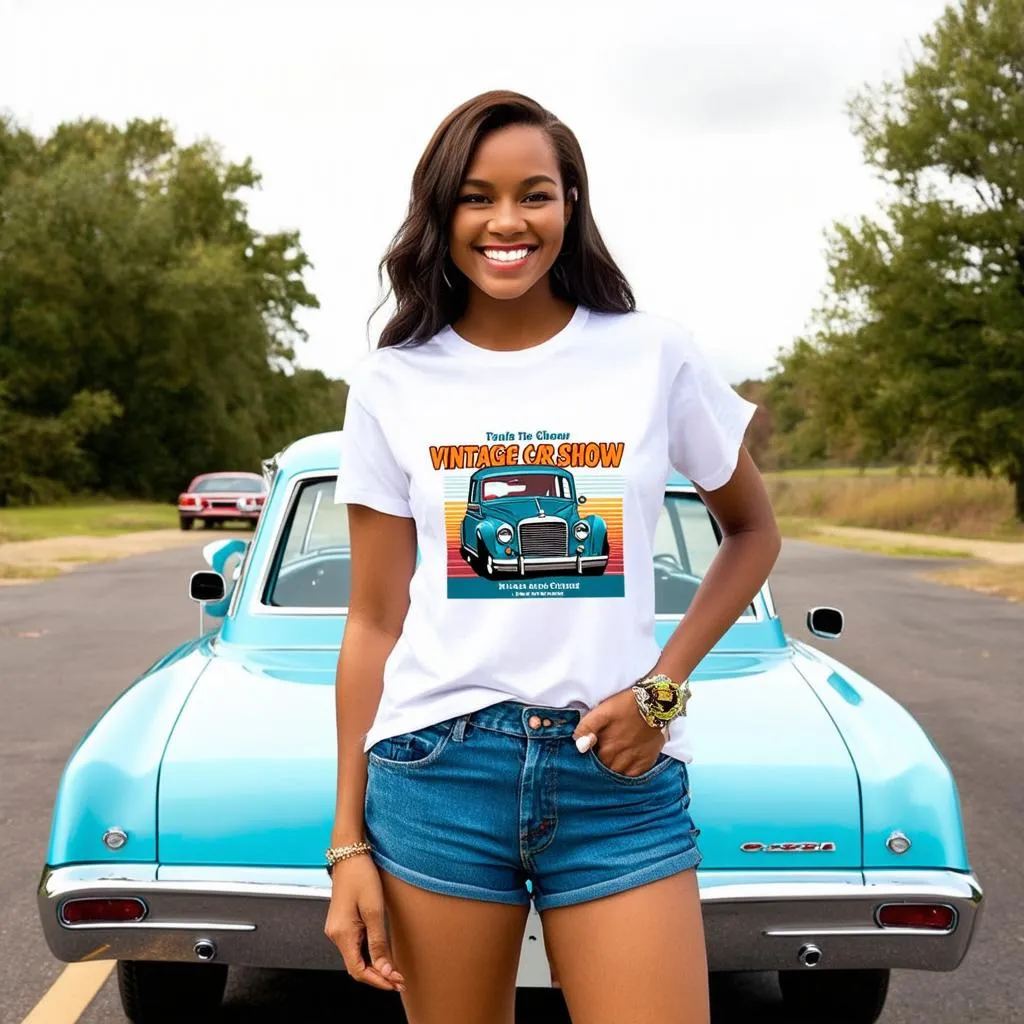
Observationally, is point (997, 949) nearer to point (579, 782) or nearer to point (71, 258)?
point (579, 782)

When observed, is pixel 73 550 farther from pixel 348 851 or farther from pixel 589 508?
pixel 589 508

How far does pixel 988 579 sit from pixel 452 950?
18815 mm

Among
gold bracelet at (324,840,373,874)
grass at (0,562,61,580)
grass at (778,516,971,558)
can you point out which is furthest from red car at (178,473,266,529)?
gold bracelet at (324,840,373,874)

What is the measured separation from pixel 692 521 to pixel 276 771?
2.04 metres

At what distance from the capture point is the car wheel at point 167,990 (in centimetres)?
371

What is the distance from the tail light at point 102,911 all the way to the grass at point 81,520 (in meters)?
28.0

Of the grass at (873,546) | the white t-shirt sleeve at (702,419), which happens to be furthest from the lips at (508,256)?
the grass at (873,546)

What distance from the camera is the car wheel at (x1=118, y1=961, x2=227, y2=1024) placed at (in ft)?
12.2

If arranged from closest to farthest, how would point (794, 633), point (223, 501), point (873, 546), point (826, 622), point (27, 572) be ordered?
point (826, 622) → point (794, 633) → point (27, 572) → point (873, 546) → point (223, 501)

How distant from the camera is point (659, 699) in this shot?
199cm

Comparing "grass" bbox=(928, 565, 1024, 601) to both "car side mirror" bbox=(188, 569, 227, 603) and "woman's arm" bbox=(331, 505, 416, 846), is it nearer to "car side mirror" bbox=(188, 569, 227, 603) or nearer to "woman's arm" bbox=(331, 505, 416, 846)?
"car side mirror" bbox=(188, 569, 227, 603)

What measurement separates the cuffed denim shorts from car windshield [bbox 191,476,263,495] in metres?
35.4

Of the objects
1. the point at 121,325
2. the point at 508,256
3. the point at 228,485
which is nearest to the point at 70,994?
the point at 508,256

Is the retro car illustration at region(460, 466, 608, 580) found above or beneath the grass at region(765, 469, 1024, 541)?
above
